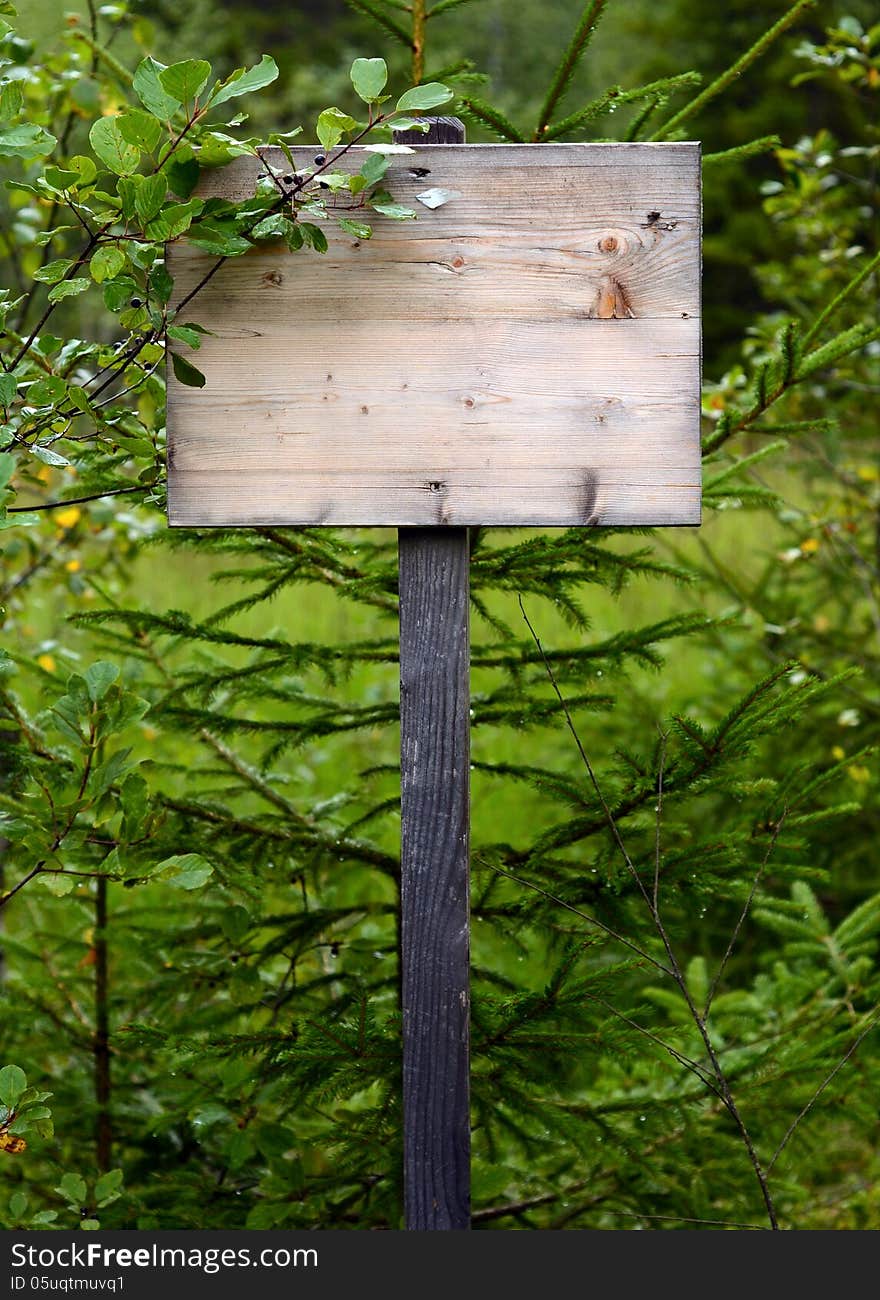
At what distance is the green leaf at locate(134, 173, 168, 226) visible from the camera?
1.22 m

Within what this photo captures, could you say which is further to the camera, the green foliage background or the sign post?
the green foliage background

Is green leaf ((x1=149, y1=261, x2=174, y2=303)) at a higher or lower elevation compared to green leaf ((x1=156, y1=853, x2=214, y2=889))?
higher

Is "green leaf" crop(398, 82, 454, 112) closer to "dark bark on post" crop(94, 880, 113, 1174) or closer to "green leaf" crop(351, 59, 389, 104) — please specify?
"green leaf" crop(351, 59, 389, 104)

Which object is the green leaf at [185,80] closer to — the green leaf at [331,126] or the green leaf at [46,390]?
the green leaf at [331,126]

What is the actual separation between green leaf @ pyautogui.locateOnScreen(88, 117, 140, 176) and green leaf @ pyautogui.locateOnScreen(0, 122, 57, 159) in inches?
2.5

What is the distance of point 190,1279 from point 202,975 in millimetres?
599

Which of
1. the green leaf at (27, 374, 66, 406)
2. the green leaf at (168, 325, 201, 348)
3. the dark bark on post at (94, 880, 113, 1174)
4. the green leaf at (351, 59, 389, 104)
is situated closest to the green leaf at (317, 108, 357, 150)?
the green leaf at (351, 59, 389, 104)

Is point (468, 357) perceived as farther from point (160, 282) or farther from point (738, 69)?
point (738, 69)

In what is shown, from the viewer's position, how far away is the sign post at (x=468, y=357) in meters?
1.30

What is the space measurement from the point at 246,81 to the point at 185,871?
85 cm

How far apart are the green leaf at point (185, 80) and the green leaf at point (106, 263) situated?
18 centimetres

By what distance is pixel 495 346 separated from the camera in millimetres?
1307

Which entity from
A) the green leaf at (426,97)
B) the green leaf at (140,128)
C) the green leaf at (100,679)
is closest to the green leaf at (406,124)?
the green leaf at (426,97)

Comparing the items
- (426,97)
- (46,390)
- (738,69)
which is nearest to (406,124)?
(426,97)
